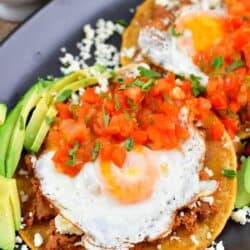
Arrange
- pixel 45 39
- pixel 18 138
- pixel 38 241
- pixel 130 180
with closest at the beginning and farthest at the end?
pixel 130 180 → pixel 38 241 → pixel 18 138 → pixel 45 39

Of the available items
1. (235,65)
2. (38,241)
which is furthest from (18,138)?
(235,65)

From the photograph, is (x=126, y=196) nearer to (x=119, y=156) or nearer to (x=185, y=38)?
(x=119, y=156)

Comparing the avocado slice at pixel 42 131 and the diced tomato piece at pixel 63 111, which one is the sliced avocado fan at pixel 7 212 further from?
the diced tomato piece at pixel 63 111

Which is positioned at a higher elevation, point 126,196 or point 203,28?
point 203,28

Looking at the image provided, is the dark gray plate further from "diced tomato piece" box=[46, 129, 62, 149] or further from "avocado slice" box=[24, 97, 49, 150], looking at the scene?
"diced tomato piece" box=[46, 129, 62, 149]

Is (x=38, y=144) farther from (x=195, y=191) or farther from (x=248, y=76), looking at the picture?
(x=248, y=76)

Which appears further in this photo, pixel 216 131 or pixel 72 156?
pixel 216 131
